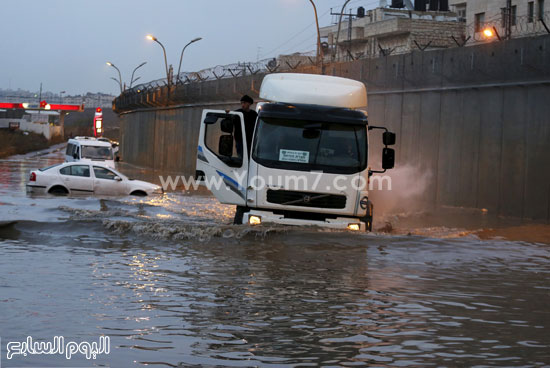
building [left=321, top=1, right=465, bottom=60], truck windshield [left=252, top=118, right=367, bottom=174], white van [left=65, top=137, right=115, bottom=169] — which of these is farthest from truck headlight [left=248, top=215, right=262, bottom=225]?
building [left=321, top=1, right=465, bottom=60]

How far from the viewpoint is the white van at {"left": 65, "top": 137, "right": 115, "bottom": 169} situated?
34.8 m

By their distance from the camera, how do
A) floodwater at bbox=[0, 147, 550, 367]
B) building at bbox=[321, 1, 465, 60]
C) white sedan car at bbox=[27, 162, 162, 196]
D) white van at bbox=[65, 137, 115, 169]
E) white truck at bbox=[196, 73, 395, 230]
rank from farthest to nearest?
building at bbox=[321, 1, 465, 60] < white van at bbox=[65, 137, 115, 169] < white sedan car at bbox=[27, 162, 162, 196] < white truck at bbox=[196, 73, 395, 230] < floodwater at bbox=[0, 147, 550, 367]

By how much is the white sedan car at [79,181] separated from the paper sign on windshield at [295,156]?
13110 millimetres

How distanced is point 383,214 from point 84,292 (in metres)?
17.1

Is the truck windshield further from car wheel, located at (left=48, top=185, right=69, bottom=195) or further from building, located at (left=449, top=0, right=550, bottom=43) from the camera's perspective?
building, located at (left=449, top=0, right=550, bottom=43)

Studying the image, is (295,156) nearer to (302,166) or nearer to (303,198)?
(302,166)

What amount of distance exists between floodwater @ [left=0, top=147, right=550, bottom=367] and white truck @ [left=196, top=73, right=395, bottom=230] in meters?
0.36

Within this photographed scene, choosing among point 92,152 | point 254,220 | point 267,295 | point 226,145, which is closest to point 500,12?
point 92,152

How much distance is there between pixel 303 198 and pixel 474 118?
12037 mm

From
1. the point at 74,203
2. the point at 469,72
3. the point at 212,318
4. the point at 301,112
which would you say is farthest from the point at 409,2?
the point at 212,318

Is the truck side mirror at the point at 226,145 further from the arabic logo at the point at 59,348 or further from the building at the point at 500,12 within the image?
the building at the point at 500,12

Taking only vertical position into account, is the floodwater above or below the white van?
below

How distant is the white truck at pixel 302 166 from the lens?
13.5m

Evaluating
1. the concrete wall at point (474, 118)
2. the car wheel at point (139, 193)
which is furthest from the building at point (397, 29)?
the car wheel at point (139, 193)
